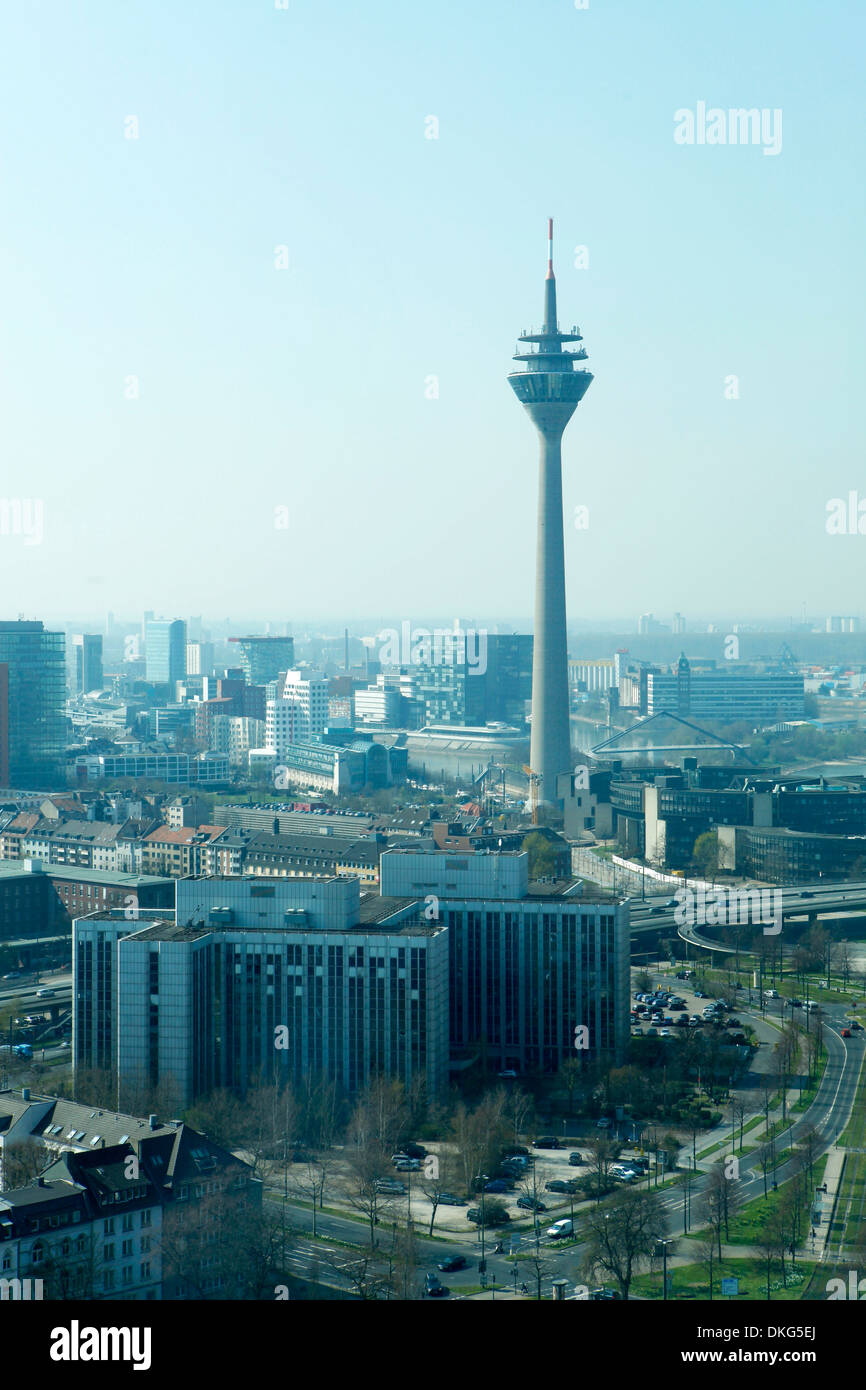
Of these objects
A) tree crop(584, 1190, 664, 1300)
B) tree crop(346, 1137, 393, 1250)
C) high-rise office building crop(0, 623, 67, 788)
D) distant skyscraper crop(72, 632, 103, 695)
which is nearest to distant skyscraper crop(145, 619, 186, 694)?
distant skyscraper crop(72, 632, 103, 695)

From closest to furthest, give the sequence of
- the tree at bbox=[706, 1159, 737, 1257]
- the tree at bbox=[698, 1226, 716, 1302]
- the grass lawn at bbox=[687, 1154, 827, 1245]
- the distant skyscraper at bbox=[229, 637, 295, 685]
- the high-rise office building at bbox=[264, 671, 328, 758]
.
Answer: the tree at bbox=[698, 1226, 716, 1302], the grass lawn at bbox=[687, 1154, 827, 1245], the tree at bbox=[706, 1159, 737, 1257], the high-rise office building at bbox=[264, 671, 328, 758], the distant skyscraper at bbox=[229, 637, 295, 685]

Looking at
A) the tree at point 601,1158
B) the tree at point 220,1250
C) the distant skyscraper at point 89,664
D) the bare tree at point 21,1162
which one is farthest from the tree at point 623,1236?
the distant skyscraper at point 89,664

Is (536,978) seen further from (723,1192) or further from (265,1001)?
(723,1192)

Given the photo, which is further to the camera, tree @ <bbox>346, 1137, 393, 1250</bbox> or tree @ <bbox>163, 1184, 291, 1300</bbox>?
tree @ <bbox>346, 1137, 393, 1250</bbox>

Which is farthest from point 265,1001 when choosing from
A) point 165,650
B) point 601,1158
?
point 165,650

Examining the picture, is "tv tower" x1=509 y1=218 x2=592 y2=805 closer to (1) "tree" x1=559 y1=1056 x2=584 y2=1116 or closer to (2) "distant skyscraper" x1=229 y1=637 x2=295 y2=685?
(1) "tree" x1=559 y1=1056 x2=584 y2=1116
